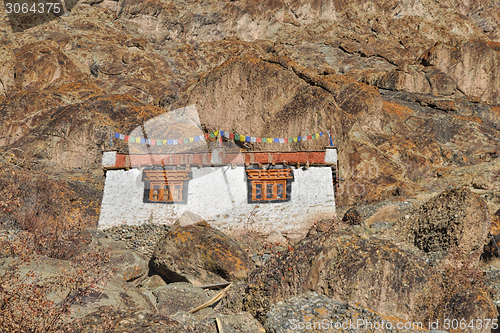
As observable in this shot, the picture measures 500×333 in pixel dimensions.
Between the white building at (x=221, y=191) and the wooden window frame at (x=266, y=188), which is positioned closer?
the white building at (x=221, y=191)

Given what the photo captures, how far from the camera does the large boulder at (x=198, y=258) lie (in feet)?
55.6

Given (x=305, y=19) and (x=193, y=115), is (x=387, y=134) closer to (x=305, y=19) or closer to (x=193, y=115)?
(x=193, y=115)

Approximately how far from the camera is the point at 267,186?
22.8 m

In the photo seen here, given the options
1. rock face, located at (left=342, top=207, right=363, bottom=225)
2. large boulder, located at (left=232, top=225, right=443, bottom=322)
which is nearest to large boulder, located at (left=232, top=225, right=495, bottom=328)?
large boulder, located at (left=232, top=225, right=443, bottom=322)

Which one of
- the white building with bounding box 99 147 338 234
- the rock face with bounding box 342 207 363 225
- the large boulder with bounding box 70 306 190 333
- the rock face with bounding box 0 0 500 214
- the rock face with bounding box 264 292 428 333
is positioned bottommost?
the rock face with bounding box 264 292 428 333

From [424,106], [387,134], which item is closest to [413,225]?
[387,134]

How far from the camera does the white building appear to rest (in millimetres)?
22312

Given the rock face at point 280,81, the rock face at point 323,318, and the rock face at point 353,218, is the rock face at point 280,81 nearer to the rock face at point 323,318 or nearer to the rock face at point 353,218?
the rock face at point 353,218

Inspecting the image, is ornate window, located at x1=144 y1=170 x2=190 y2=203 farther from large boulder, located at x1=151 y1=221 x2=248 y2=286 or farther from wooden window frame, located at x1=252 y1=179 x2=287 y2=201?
large boulder, located at x1=151 y1=221 x2=248 y2=286

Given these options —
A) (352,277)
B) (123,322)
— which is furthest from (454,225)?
(123,322)

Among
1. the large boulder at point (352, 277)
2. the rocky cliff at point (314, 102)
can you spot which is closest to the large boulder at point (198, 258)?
the large boulder at point (352, 277)

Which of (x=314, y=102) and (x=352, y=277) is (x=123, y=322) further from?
(x=314, y=102)

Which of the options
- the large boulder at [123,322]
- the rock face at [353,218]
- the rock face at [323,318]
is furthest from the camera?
the rock face at [353,218]

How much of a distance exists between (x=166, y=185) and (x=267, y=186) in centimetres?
585
